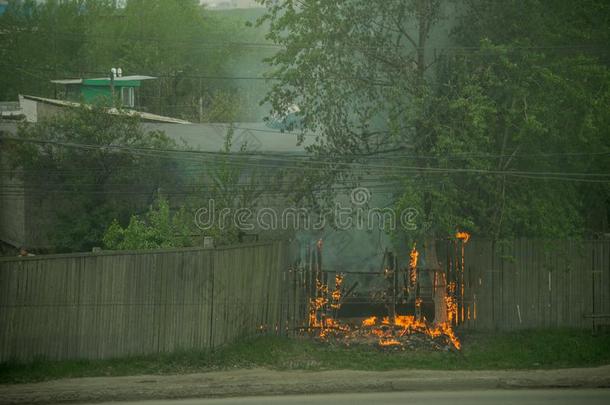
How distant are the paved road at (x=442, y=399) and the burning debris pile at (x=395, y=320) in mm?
2660

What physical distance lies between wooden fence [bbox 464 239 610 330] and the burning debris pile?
0.38 m

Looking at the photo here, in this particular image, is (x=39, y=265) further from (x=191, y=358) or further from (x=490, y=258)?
(x=490, y=258)

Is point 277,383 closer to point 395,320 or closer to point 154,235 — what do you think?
point 395,320

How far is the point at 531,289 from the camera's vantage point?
17.0m

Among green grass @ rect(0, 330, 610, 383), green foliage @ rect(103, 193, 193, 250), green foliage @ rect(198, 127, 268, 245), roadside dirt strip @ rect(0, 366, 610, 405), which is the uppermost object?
green foliage @ rect(198, 127, 268, 245)

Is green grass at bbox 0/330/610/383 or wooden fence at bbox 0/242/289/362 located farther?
green grass at bbox 0/330/610/383

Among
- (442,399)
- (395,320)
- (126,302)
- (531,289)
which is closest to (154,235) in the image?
(126,302)

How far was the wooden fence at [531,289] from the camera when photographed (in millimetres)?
16891

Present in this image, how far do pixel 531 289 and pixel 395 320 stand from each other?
10.1ft

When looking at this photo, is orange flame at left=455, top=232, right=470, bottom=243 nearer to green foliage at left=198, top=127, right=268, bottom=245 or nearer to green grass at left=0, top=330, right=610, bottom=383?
green grass at left=0, top=330, right=610, bottom=383

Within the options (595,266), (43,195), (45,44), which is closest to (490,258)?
(595,266)

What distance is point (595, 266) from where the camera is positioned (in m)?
17.1

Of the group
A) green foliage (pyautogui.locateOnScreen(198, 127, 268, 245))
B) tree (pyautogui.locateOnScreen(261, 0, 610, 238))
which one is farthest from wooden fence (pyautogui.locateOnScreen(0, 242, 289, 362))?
tree (pyautogui.locateOnScreen(261, 0, 610, 238))

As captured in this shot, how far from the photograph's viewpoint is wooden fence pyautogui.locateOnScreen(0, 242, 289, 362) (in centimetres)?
1281
